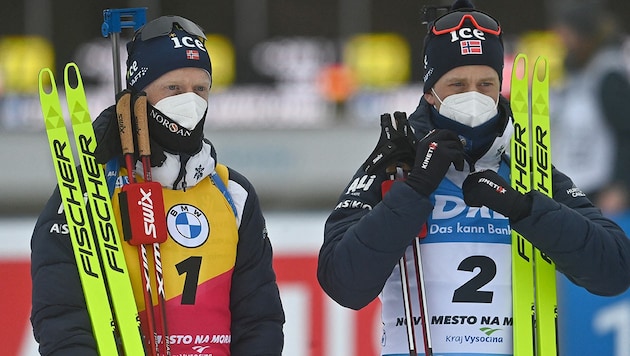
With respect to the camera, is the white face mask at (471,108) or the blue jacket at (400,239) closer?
the blue jacket at (400,239)

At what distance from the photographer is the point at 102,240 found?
318cm

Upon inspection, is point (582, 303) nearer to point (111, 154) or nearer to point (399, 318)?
point (399, 318)

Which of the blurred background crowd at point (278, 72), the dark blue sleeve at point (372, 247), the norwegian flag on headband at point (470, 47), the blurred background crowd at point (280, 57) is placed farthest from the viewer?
the blurred background crowd at point (280, 57)

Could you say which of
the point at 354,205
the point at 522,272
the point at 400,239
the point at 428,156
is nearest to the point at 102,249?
the point at 354,205

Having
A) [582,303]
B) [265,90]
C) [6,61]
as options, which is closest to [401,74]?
[265,90]

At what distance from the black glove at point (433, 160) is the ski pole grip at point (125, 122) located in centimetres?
75

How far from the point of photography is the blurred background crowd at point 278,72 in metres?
13.1

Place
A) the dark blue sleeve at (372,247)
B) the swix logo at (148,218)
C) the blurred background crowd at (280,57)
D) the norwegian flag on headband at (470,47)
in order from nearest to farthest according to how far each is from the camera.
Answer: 1. the dark blue sleeve at (372,247)
2. the swix logo at (148,218)
3. the norwegian flag on headband at (470,47)
4. the blurred background crowd at (280,57)

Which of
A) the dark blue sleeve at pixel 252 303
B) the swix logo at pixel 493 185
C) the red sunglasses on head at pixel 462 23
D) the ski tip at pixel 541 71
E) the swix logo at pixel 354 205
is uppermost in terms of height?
the red sunglasses on head at pixel 462 23

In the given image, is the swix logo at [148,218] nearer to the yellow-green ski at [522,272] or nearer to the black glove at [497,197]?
the black glove at [497,197]

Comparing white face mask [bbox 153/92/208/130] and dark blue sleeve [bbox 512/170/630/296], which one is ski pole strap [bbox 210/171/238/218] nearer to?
white face mask [bbox 153/92/208/130]

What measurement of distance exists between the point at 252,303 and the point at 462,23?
3.20ft

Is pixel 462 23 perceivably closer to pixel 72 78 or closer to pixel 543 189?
pixel 543 189

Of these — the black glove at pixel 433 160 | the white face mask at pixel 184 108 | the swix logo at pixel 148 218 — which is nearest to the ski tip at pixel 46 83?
the white face mask at pixel 184 108
